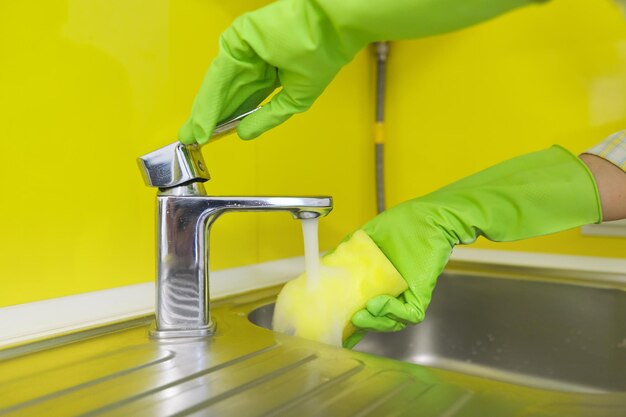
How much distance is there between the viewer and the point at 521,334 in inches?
32.7

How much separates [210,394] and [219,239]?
367mm

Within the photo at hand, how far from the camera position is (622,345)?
0.75 metres

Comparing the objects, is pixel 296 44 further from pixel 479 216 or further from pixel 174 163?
pixel 479 216

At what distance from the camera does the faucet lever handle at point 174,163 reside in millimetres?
536

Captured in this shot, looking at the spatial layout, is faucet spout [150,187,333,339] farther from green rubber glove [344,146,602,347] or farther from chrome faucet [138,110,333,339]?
green rubber glove [344,146,602,347]

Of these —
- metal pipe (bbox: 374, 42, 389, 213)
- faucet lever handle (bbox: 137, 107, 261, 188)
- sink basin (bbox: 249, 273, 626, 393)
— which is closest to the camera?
faucet lever handle (bbox: 137, 107, 261, 188)

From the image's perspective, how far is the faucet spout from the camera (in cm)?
55

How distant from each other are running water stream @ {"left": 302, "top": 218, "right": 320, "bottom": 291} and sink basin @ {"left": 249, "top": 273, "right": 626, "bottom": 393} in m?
0.14

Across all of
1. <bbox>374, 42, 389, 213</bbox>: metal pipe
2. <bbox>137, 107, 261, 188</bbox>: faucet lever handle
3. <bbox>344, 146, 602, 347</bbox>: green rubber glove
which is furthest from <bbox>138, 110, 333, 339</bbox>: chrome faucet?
<bbox>374, 42, 389, 213</bbox>: metal pipe

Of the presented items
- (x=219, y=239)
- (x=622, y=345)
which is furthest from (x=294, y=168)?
(x=622, y=345)

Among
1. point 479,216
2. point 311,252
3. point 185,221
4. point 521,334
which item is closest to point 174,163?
point 185,221

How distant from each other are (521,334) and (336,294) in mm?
401

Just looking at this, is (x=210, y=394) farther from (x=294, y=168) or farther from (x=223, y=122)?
(x=294, y=168)

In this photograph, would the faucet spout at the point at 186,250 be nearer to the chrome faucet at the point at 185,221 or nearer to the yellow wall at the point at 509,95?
the chrome faucet at the point at 185,221
